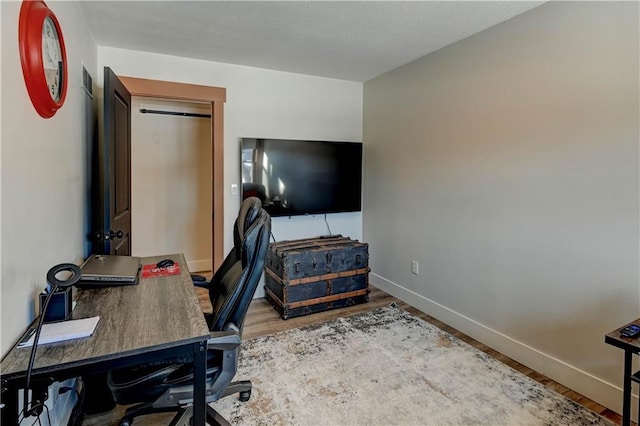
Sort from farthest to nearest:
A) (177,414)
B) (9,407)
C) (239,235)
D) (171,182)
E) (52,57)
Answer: (171,182), (239,235), (177,414), (52,57), (9,407)

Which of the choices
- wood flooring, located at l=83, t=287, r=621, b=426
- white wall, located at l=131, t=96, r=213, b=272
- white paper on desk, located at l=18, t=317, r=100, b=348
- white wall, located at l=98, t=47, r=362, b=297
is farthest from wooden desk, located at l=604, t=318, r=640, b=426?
white wall, located at l=131, t=96, r=213, b=272

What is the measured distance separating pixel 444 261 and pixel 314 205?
4.65 feet

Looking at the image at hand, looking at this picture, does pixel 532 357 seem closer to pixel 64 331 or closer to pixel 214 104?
pixel 64 331

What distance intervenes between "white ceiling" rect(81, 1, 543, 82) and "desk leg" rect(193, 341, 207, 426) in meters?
2.02

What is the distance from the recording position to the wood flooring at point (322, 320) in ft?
6.21

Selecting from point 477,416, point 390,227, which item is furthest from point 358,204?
point 477,416

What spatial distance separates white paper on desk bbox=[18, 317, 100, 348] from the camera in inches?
44.7

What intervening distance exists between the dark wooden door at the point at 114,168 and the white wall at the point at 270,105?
0.55 m

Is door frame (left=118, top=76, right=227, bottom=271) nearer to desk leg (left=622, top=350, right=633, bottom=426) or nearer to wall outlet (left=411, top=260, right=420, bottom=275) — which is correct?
wall outlet (left=411, top=260, right=420, bottom=275)

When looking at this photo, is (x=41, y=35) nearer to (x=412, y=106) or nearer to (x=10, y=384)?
(x=10, y=384)

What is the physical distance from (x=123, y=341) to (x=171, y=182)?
366cm

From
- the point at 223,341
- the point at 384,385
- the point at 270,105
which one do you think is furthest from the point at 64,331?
the point at 270,105

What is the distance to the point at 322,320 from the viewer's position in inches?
125

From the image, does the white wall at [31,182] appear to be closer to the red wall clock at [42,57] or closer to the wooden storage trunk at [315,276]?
the red wall clock at [42,57]
